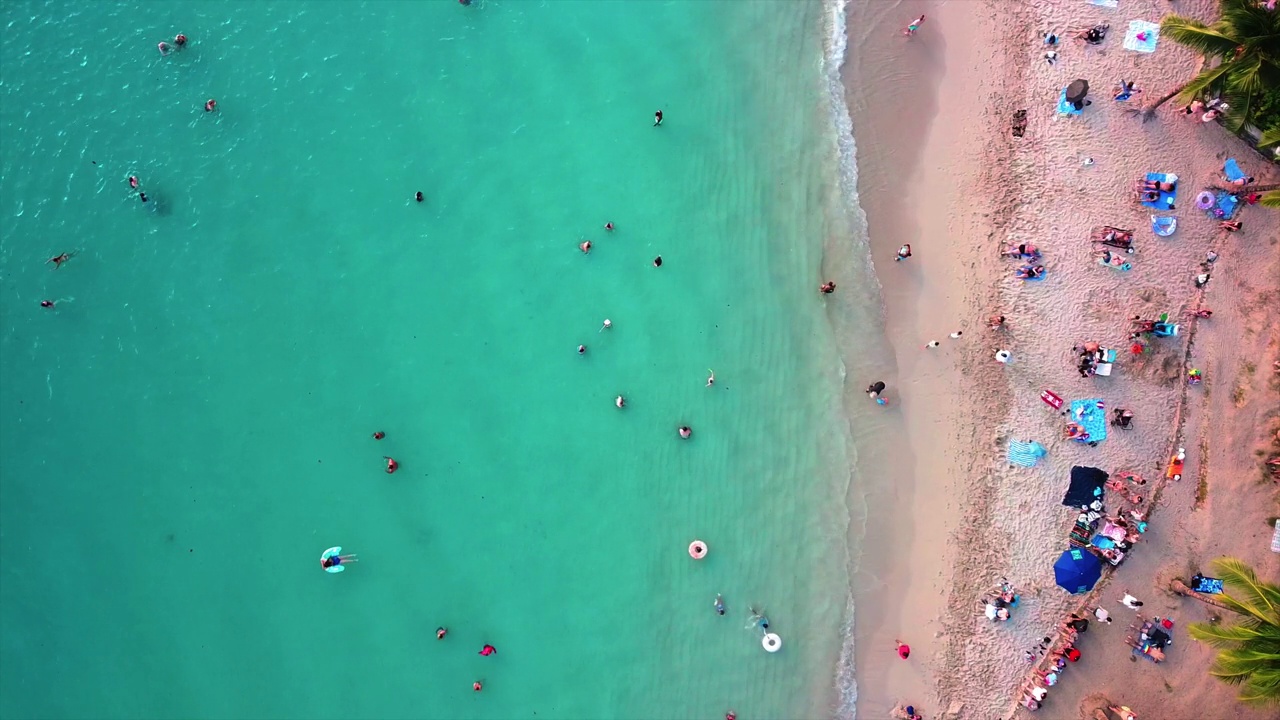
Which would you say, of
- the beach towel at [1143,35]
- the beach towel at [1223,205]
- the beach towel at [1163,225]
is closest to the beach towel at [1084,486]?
the beach towel at [1163,225]

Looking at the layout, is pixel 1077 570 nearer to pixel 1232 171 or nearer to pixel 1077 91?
pixel 1232 171

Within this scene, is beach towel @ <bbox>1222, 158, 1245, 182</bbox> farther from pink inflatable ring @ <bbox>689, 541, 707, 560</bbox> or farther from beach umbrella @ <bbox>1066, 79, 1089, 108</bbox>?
pink inflatable ring @ <bbox>689, 541, 707, 560</bbox>

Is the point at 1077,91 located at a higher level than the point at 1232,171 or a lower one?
higher

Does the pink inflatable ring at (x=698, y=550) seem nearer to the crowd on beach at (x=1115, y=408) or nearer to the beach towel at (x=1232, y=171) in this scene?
the crowd on beach at (x=1115, y=408)

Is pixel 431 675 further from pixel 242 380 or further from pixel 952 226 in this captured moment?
pixel 952 226

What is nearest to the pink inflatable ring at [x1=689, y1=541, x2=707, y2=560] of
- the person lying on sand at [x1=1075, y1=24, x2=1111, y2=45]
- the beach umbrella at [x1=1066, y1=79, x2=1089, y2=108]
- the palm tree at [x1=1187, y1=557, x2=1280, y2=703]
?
the palm tree at [x1=1187, y1=557, x2=1280, y2=703]

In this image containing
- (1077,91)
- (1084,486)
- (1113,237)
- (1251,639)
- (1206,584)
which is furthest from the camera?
(1113,237)

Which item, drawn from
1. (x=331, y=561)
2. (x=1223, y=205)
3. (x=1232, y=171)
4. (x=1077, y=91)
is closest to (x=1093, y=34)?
(x=1077, y=91)

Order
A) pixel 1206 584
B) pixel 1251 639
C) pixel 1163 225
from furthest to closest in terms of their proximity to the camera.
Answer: pixel 1163 225 < pixel 1206 584 < pixel 1251 639
